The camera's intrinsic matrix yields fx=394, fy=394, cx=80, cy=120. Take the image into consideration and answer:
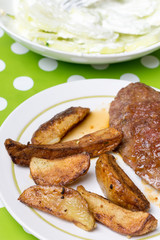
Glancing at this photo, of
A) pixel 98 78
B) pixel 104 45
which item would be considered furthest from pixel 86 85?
pixel 104 45

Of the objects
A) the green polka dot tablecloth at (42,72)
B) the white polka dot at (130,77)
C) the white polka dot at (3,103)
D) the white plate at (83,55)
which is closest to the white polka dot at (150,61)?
the green polka dot tablecloth at (42,72)

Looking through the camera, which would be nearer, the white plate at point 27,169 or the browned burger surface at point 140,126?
the white plate at point 27,169

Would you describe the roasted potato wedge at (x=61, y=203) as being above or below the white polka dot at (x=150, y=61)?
below

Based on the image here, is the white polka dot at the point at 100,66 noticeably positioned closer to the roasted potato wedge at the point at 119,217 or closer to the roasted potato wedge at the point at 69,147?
the roasted potato wedge at the point at 69,147

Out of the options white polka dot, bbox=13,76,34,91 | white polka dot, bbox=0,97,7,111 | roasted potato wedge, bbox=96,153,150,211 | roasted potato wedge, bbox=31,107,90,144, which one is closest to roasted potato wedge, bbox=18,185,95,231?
roasted potato wedge, bbox=96,153,150,211

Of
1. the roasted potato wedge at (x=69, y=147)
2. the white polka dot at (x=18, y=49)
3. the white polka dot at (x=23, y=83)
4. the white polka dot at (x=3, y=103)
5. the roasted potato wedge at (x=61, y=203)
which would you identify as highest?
the white polka dot at (x=18, y=49)

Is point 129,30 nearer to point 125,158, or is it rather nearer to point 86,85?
point 86,85

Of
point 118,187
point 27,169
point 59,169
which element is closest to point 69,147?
point 59,169

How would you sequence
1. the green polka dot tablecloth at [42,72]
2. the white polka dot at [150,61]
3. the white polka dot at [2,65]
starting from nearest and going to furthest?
the green polka dot tablecloth at [42,72] < the white polka dot at [2,65] < the white polka dot at [150,61]
